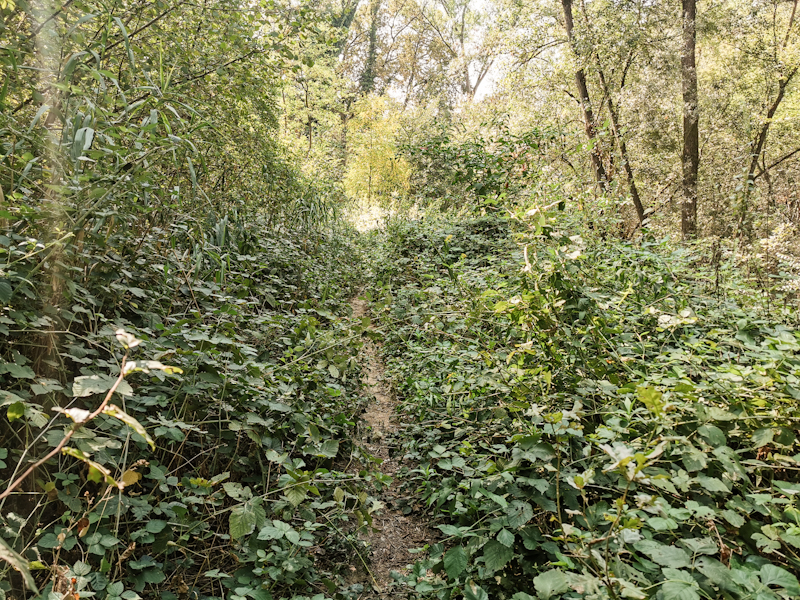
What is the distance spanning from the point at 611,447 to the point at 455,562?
861 millimetres

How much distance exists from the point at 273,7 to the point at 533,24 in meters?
9.98

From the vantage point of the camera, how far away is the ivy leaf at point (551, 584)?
4.94 feet

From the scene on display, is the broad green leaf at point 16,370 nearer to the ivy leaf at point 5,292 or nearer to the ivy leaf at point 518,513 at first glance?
the ivy leaf at point 5,292

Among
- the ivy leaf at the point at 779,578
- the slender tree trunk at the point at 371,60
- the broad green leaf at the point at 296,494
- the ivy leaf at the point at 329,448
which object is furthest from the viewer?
the slender tree trunk at the point at 371,60

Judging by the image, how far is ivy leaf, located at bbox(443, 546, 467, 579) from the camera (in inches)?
77.6

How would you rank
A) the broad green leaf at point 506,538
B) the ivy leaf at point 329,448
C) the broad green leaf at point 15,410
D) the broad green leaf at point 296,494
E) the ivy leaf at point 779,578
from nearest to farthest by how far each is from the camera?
the broad green leaf at point 15,410
the ivy leaf at point 779,578
the broad green leaf at point 506,538
the broad green leaf at point 296,494
the ivy leaf at point 329,448

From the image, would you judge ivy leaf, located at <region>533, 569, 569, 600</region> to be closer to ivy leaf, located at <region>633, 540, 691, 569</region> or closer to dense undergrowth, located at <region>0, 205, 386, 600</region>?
ivy leaf, located at <region>633, 540, 691, 569</region>

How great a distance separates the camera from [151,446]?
184cm

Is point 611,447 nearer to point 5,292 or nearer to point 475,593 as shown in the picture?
point 475,593

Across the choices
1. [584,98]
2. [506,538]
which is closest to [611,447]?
[506,538]

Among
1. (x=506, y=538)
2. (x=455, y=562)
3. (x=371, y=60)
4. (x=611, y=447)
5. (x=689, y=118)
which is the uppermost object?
(x=371, y=60)

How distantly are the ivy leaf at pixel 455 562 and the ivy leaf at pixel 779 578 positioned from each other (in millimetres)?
1065

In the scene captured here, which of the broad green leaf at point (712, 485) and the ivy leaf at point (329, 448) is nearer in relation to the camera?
the broad green leaf at point (712, 485)

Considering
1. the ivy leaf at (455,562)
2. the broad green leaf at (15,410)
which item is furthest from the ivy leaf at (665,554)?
the broad green leaf at (15,410)
